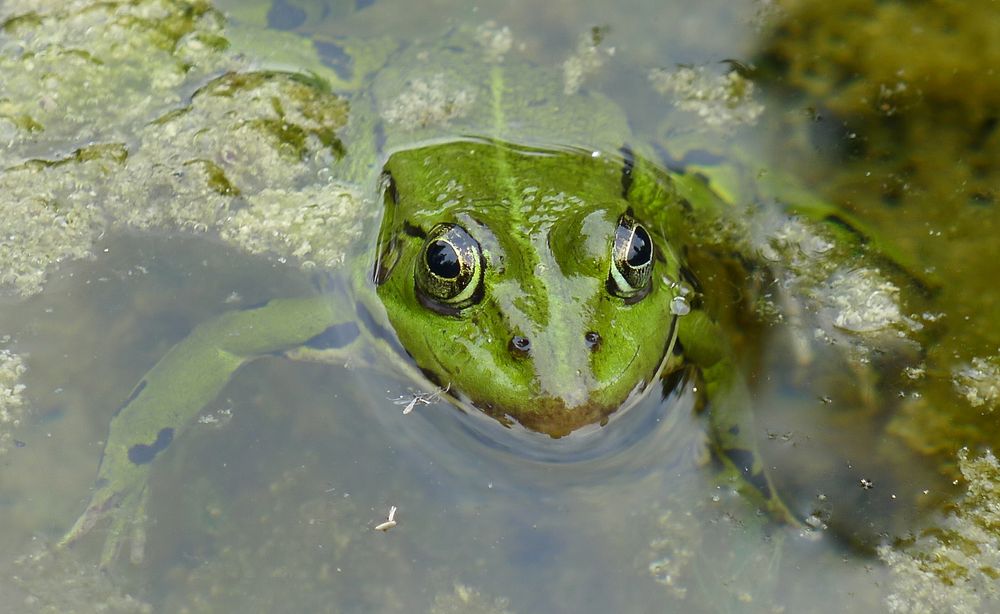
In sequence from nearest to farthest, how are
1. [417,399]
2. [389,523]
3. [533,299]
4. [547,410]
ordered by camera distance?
1. [547,410]
2. [533,299]
3. [389,523]
4. [417,399]

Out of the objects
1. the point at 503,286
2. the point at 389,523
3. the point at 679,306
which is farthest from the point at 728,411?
the point at 389,523

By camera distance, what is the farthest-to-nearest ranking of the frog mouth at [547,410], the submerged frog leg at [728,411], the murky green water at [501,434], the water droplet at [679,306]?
the water droplet at [679,306], the submerged frog leg at [728,411], the murky green water at [501,434], the frog mouth at [547,410]

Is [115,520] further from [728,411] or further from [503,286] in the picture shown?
[728,411]

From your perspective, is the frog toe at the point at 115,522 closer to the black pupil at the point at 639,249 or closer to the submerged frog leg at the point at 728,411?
→ the black pupil at the point at 639,249

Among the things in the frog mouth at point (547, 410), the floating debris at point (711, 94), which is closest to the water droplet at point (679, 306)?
the frog mouth at point (547, 410)

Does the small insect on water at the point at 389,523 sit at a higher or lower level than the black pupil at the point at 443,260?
lower

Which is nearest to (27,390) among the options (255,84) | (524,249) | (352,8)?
(255,84)

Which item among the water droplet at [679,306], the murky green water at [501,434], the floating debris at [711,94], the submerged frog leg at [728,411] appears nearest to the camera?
the murky green water at [501,434]
